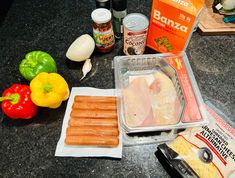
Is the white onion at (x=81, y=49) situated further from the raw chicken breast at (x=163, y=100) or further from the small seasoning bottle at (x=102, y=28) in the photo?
the raw chicken breast at (x=163, y=100)

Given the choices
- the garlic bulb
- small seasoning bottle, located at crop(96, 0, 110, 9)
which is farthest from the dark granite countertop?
small seasoning bottle, located at crop(96, 0, 110, 9)

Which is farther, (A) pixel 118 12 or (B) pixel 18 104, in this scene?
(A) pixel 118 12

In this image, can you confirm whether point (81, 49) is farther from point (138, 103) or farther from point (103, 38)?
point (138, 103)

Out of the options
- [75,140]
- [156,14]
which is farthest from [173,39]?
[75,140]

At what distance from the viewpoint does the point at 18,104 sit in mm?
723

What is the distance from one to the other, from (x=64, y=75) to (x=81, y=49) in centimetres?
12

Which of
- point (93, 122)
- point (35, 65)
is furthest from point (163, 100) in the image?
point (35, 65)

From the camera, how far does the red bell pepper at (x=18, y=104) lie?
726 millimetres

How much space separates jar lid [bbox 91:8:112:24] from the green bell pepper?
22 centimetres

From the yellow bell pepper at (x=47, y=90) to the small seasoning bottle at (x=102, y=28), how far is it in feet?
0.72

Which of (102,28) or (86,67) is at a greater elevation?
(102,28)

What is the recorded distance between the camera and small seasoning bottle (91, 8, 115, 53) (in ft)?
2.60

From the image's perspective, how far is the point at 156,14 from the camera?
785 millimetres

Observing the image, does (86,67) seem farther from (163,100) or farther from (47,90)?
(163,100)
